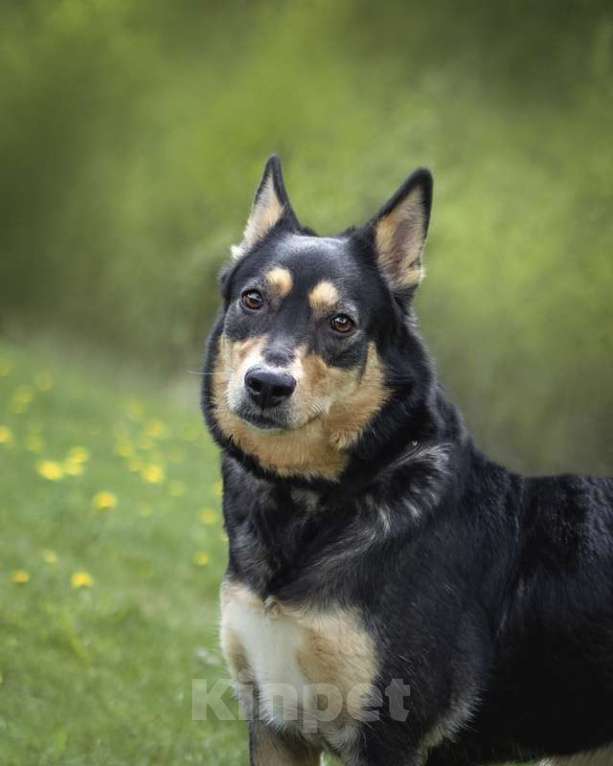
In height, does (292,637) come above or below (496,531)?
below

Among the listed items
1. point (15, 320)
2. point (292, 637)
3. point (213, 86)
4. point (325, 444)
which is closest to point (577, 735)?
point (292, 637)

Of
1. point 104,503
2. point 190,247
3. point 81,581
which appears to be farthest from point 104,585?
point 190,247

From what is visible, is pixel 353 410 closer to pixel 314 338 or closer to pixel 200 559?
pixel 314 338

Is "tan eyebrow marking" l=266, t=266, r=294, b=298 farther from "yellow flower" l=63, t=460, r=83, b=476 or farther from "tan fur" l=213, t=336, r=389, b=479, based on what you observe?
"yellow flower" l=63, t=460, r=83, b=476

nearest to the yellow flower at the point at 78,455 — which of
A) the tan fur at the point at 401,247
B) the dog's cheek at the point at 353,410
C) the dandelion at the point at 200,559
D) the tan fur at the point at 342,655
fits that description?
the dandelion at the point at 200,559

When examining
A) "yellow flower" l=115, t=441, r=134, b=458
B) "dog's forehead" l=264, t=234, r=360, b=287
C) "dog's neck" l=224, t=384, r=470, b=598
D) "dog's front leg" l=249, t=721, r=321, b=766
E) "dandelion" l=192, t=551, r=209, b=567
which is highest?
"dog's forehead" l=264, t=234, r=360, b=287

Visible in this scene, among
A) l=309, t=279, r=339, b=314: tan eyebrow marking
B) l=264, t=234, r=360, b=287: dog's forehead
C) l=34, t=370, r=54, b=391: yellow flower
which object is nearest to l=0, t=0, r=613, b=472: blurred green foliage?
l=34, t=370, r=54, b=391: yellow flower

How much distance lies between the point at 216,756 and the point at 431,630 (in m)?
1.91

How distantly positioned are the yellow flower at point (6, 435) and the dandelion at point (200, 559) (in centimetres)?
249

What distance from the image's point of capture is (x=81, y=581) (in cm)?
677

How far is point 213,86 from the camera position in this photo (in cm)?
1509

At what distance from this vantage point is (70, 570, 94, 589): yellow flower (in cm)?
677

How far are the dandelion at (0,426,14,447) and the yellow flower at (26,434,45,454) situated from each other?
18cm

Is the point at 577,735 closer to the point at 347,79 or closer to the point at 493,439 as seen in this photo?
the point at 493,439
